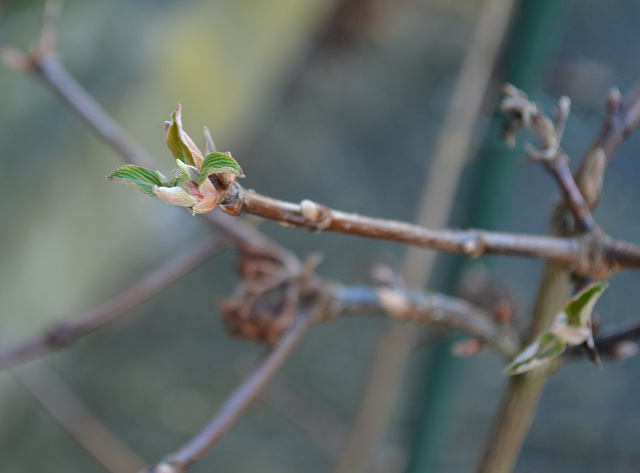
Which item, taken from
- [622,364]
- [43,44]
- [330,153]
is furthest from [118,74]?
[622,364]

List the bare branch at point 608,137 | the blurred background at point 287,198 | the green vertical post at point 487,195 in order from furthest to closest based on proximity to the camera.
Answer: the blurred background at point 287,198 < the green vertical post at point 487,195 < the bare branch at point 608,137

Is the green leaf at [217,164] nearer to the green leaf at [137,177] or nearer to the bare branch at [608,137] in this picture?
the green leaf at [137,177]

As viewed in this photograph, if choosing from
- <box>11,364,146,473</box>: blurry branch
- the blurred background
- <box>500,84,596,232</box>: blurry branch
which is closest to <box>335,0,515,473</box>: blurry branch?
the blurred background

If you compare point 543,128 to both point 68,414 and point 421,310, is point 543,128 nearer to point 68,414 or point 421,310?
point 421,310

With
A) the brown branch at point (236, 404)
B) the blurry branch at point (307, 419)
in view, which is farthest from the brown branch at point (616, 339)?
the blurry branch at point (307, 419)

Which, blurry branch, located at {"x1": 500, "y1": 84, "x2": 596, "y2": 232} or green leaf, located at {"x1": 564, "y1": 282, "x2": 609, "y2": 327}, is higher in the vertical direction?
blurry branch, located at {"x1": 500, "y1": 84, "x2": 596, "y2": 232}

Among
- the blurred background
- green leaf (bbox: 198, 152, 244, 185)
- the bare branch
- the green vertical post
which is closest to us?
green leaf (bbox: 198, 152, 244, 185)

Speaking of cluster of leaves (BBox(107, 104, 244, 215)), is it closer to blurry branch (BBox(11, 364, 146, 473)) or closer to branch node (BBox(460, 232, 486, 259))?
branch node (BBox(460, 232, 486, 259))
